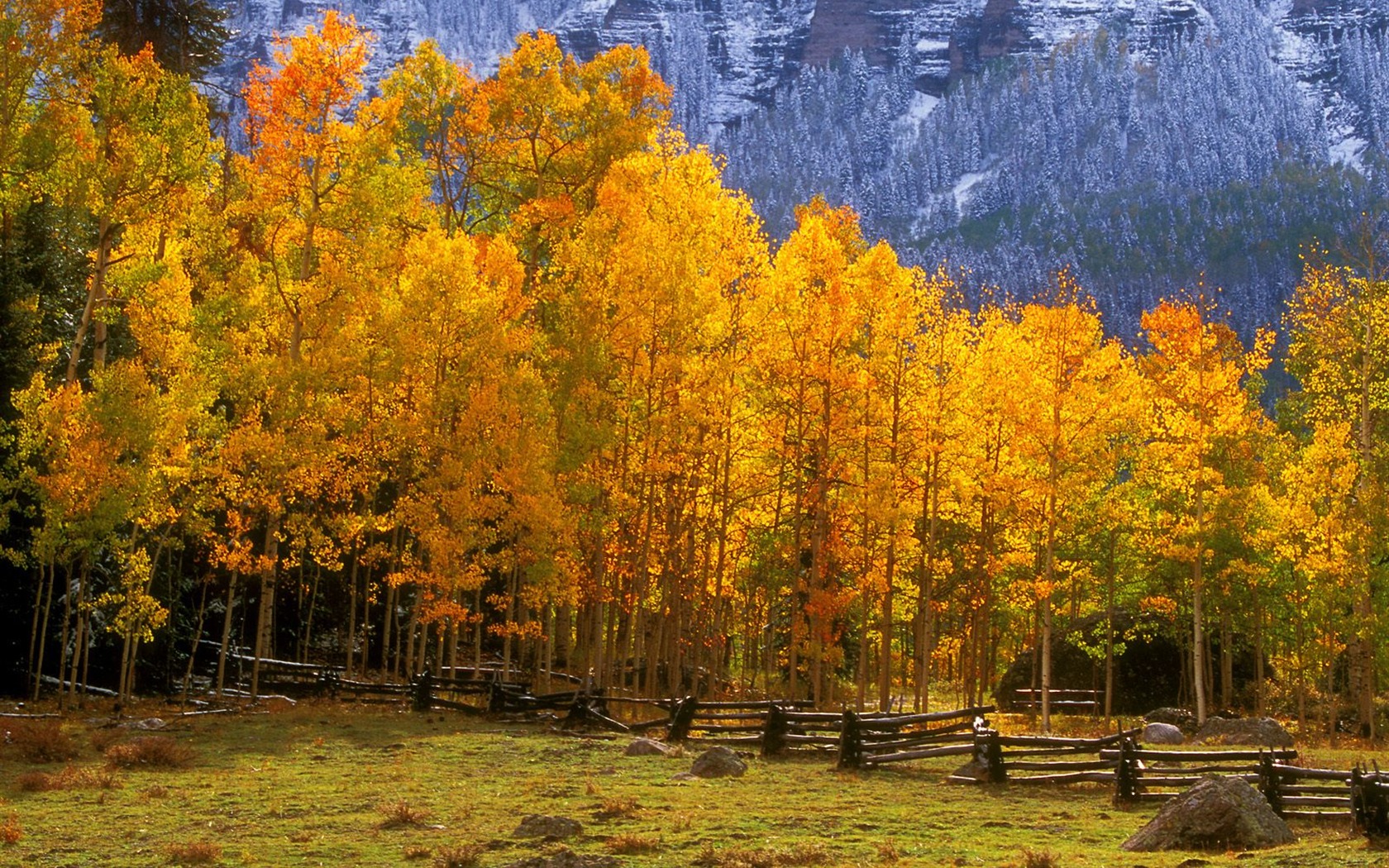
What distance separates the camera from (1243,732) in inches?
1140

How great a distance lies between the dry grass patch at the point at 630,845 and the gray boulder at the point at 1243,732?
18.3 m

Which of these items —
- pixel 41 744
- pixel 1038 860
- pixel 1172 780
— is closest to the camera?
pixel 1038 860

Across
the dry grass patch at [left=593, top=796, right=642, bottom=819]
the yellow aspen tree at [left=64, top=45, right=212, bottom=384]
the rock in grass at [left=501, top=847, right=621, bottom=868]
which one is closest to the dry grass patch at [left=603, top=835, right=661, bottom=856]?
the rock in grass at [left=501, top=847, right=621, bottom=868]

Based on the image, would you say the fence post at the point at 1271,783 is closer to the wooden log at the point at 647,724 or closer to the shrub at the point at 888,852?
the shrub at the point at 888,852

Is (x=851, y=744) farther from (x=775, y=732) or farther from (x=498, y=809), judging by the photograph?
(x=498, y=809)

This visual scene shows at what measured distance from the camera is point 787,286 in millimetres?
30719

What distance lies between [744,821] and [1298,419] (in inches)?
1449

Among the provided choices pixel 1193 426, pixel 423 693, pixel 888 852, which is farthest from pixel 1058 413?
pixel 888 852

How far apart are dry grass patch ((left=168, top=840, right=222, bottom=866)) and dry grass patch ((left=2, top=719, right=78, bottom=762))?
9.34 meters

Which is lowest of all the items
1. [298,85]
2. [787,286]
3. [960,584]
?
[960,584]

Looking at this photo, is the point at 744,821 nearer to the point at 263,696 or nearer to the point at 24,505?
the point at 263,696

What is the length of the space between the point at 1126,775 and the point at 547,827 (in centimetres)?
955

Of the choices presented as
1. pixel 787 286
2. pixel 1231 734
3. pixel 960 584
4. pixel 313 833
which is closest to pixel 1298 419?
pixel 960 584

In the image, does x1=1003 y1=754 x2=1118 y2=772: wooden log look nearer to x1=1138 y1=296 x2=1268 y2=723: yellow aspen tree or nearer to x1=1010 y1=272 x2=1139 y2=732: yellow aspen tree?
x1=1010 y1=272 x2=1139 y2=732: yellow aspen tree
